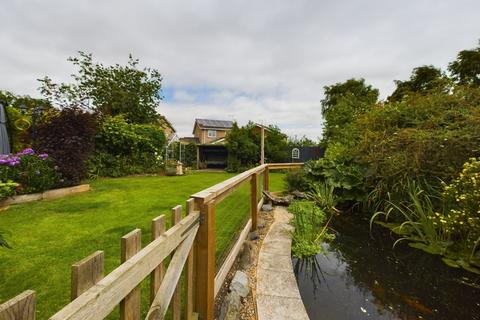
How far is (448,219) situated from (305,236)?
184 centimetres

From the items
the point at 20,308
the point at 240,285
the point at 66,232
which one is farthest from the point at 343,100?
the point at 20,308

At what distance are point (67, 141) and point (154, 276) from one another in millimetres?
6294

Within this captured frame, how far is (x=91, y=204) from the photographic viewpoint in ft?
16.6

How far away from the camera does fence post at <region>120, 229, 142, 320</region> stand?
0.86m

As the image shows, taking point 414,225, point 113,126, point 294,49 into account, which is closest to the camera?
point 414,225

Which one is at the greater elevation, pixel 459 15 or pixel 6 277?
pixel 459 15

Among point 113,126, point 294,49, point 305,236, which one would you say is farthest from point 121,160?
point 305,236

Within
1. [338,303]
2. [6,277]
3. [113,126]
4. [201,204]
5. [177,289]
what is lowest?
[338,303]

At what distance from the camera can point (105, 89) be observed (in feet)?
52.0

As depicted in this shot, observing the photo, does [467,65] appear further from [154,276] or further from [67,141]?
[67,141]

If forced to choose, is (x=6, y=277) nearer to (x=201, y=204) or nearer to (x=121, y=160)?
(x=201, y=204)

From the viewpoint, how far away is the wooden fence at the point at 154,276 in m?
0.60

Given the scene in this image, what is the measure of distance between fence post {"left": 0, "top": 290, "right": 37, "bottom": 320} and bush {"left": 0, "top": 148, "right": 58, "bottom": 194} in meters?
5.67

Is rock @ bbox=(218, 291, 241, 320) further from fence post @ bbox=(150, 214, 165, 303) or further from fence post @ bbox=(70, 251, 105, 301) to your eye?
fence post @ bbox=(70, 251, 105, 301)
